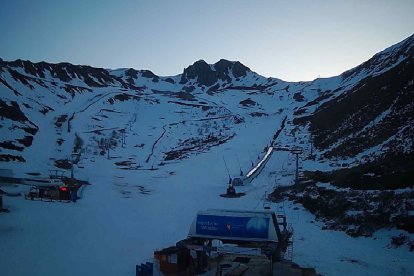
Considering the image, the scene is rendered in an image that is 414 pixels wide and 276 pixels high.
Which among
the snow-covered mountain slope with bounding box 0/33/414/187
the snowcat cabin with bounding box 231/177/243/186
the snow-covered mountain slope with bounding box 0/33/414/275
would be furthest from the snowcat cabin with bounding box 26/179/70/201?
the snowcat cabin with bounding box 231/177/243/186

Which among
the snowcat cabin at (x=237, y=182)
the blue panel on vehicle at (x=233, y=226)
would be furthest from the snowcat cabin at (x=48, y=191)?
the snowcat cabin at (x=237, y=182)

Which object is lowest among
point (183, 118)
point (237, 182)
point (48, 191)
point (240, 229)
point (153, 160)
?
point (237, 182)

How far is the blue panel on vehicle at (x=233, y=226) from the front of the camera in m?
16.7

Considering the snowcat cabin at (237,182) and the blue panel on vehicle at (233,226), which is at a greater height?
the blue panel on vehicle at (233,226)

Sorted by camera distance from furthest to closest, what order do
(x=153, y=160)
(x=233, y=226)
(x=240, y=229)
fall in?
(x=153, y=160), (x=233, y=226), (x=240, y=229)

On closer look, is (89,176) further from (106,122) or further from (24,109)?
(106,122)

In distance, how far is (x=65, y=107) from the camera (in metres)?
90.5

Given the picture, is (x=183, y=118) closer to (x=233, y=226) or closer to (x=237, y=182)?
(x=237, y=182)

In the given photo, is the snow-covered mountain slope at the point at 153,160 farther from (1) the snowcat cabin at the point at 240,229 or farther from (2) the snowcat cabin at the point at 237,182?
(1) the snowcat cabin at the point at 240,229

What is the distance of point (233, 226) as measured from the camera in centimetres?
1709

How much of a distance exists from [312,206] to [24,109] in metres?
57.4

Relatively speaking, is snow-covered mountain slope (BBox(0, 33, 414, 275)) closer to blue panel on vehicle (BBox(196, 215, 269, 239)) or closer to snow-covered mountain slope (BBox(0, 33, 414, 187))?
snow-covered mountain slope (BBox(0, 33, 414, 187))

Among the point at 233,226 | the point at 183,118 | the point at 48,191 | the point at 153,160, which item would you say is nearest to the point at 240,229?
the point at 233,226

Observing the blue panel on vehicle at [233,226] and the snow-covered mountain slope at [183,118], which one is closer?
the blue panel on vehicle at [233,226]
